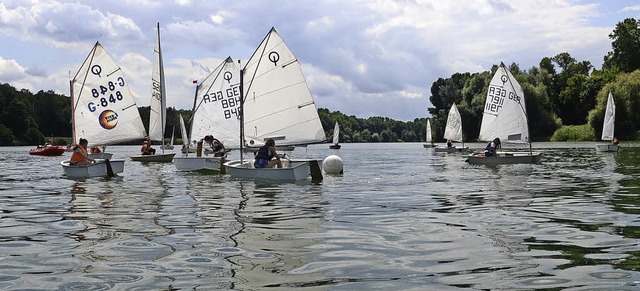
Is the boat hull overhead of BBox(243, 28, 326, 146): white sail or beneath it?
beneath

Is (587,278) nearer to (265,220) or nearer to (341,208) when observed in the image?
(265,220)

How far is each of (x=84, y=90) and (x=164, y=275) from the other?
3709 cm

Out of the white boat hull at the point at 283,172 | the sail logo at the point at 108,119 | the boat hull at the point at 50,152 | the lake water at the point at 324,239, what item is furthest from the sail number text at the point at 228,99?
the boat hull at the point at 50,152

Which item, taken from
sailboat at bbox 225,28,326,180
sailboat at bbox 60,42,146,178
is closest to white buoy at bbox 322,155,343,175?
sailboat at bbox 225,28,326,180

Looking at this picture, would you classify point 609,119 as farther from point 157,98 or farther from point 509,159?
point 157,98

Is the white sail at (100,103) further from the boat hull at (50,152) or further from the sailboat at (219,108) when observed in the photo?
the boat hull at (50,152)

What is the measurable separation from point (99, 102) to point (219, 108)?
867cm

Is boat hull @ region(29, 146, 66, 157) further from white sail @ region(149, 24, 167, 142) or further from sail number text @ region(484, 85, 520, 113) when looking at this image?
sail number text @ region(484, 85, 520, 113)

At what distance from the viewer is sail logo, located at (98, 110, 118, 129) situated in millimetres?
44438

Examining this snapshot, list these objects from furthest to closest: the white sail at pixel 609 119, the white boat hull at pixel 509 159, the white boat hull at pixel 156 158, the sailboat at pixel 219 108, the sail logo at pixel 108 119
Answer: the white sail at pixel 609 119 → the white boat hull at pixel 156 158 → the sail logo at pixel 108 119 → the white boat hull at pixel 509 159 → the sailboat at pixel 219 108

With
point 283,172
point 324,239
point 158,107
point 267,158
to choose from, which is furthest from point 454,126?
point 324,239

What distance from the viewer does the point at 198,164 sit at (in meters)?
37.4

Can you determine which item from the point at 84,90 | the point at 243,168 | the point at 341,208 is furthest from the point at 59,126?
the point at 341,208

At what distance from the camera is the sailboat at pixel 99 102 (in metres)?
44.1
